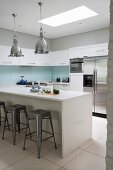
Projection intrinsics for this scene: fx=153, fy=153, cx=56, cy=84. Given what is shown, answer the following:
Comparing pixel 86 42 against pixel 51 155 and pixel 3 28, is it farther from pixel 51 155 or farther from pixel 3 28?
pixel 51 155

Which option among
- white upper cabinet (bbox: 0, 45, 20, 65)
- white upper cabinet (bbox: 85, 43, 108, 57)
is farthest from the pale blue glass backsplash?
white upper cabinet (bbox: 85, 43, 108, 57)

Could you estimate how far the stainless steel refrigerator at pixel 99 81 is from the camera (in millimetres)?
4418

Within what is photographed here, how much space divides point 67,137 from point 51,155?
40 cm

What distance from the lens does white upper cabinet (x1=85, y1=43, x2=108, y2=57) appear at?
454 cm

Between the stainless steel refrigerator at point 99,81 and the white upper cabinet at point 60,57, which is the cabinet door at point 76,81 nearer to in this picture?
the stainless steel refrigerator at point 99,81

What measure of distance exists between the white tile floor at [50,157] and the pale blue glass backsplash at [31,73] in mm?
2578

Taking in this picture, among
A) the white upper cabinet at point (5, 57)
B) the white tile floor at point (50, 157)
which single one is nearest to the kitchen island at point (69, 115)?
the white tile floor at point (50, 157)

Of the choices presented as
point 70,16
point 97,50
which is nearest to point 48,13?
point 70,16

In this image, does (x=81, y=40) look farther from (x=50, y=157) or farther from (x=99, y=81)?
(x=50, y=157)

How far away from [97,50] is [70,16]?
4.68 feet

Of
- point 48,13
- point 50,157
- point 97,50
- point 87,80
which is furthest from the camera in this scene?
point 87,80

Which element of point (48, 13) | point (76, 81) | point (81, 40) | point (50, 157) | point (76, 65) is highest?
point (48, 13)

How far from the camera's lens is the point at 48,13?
3.54 metres

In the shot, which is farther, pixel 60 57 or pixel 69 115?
pixel 60 57
